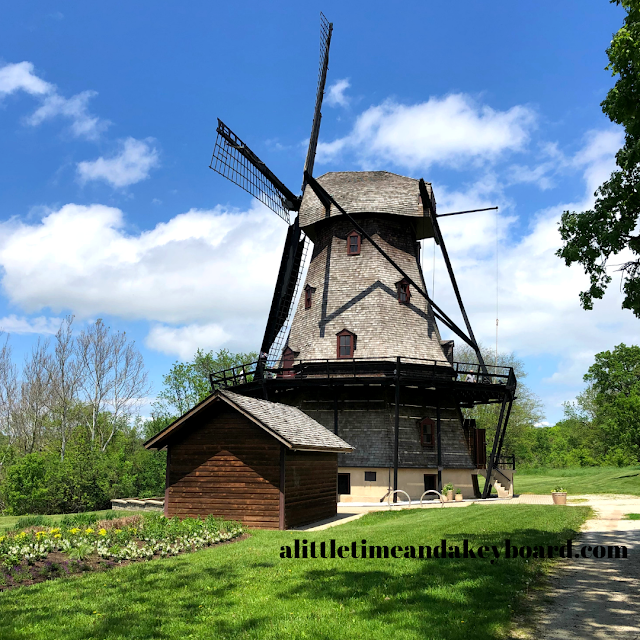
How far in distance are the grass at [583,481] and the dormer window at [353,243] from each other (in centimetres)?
1651

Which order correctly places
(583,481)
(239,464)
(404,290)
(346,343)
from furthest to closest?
(583,481) → (404,290) → (346,343) → (239,464)

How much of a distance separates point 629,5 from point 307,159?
1020 inches

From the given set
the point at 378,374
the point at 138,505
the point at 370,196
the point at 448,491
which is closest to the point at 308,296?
the point at 370,196

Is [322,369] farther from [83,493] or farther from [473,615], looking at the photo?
[473,615]

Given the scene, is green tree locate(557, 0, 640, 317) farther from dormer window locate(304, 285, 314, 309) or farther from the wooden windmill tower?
dormer window locate(304, 285, 314, 309)

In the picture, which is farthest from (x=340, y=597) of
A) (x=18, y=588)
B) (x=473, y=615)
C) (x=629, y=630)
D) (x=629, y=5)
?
(x=629, y=5)

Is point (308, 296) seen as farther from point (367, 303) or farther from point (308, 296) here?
point (367, 303)

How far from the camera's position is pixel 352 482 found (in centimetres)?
2736

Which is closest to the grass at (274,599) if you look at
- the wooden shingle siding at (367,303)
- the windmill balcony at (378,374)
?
the windmill balcony at (378,374)

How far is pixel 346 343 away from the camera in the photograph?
2919 cm

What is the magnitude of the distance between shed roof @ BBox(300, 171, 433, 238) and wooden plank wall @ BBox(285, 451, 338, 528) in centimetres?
1433

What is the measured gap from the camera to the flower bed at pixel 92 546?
34.3 ft

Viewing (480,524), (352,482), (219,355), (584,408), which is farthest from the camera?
(584,408)

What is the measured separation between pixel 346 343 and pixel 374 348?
1387mm
